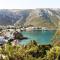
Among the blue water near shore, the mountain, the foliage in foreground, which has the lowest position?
the mountain

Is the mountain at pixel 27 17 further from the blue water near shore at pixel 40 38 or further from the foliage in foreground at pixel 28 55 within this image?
the foliage in foreground at pixel 28 55

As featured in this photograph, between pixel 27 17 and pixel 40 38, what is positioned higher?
pixel 40 38

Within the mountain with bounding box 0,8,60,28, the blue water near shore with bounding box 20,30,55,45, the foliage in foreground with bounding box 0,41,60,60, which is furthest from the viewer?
the mountain with bounding box 0,8,60,28

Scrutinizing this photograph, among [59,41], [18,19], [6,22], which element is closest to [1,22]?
[6,22]

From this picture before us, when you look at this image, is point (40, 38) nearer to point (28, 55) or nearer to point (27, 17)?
point (28, 55)

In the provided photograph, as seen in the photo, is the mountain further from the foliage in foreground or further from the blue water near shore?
the foliage in foreground

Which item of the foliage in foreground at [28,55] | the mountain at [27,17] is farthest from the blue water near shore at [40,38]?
the mountain at [27,17]

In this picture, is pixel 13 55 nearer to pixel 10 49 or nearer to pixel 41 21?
pixel 10 49

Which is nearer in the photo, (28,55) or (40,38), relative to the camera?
(28,55)

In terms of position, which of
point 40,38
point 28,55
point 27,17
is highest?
point 28,55

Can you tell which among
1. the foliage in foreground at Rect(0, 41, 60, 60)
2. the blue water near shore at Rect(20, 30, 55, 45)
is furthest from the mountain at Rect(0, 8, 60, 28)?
the foliage in foreground at Rect(0, 41, 60, 60)

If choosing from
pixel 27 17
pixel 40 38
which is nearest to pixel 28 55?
pixel 40 38
